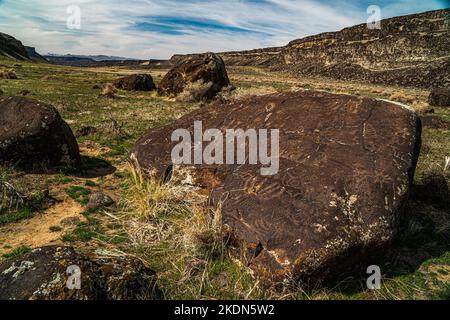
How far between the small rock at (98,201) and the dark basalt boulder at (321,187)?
1.28 m

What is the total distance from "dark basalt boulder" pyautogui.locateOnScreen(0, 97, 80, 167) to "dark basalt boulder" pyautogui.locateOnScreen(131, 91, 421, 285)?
342 cm

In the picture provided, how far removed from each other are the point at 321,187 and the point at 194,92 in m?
20.9

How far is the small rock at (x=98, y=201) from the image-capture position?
26.3ft

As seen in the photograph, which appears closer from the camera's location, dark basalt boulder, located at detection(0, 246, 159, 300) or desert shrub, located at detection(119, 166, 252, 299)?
dark basalt boulder, located at detection(0, 246, 159, 300)

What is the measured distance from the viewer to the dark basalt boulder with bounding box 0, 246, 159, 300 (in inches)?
159

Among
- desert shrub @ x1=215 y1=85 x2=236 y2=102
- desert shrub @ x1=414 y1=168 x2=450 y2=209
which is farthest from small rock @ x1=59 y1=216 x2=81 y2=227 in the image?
desert shrub @ x1=215 y1=85 x2=236 y2=102

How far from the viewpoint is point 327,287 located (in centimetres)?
541

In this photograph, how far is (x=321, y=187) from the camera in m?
6.05

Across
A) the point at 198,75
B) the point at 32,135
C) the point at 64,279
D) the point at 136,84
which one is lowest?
the point at 64,279

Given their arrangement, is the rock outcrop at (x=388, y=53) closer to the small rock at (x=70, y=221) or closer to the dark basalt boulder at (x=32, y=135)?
the dark basalt boulder at (x=32, y=135)

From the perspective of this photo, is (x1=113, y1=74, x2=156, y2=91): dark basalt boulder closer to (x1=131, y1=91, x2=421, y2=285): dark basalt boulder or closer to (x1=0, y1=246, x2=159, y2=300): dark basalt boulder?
(x1=131, y1=91, x2=421, y2=285): dark basalt boulder

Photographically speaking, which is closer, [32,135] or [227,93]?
[32,135]

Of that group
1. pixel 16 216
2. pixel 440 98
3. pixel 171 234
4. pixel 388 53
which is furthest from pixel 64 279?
pixel 388 53

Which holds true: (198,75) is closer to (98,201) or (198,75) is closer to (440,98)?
(440,98)
